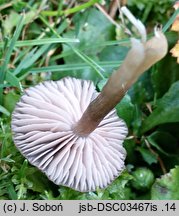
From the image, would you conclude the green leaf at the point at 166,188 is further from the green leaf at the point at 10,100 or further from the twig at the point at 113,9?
the twig at the point at 113,9

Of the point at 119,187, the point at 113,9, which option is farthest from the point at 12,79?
the point at 113,9

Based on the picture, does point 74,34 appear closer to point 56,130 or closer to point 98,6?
point 98,6

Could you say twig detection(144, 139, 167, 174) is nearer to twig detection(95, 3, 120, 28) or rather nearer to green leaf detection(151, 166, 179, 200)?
green leaf detection(151, 166, 179, 200)

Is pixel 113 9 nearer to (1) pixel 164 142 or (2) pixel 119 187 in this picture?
(1) pixel 164 142

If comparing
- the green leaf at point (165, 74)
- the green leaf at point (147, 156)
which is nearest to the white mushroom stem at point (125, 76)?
the green leaf at point (147, 156)

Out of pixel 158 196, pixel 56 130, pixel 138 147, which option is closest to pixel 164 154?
pixel 138 147

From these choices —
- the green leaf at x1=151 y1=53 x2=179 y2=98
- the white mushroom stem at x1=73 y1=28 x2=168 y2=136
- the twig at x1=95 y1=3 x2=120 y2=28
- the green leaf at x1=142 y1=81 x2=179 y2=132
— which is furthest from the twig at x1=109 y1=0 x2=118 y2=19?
the white mushroom stem at x1=73 y1=28 x2=168 y2=136
